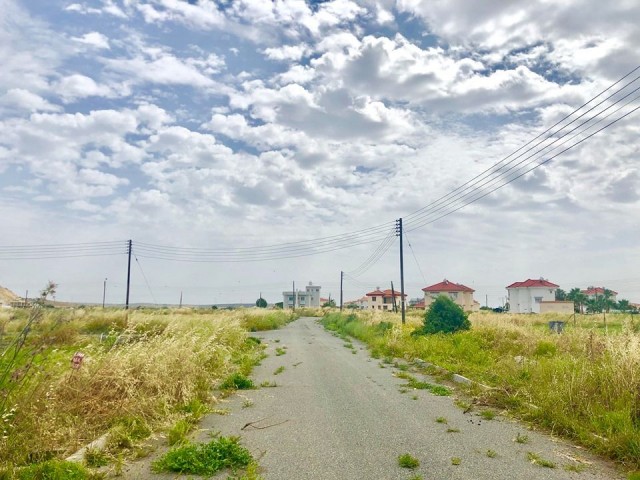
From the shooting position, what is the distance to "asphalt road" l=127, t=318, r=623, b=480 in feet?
17.5

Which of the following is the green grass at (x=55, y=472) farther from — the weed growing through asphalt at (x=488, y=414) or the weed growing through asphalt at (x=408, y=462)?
the weed growing through asphalt at (x=488, y=414)

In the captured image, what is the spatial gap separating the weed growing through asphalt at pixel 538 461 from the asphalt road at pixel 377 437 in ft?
0.16

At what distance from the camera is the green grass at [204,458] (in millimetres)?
5234

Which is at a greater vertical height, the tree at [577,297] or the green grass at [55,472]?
the tree at [577,297]

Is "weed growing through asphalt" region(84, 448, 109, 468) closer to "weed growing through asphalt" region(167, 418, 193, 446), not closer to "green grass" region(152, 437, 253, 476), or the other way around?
"green grass" region(152, 437, 253, 476)

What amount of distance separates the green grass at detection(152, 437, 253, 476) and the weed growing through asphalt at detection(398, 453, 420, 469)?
5.57ft

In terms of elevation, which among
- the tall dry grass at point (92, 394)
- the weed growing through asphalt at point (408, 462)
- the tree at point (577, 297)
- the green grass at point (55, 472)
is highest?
the tree at point (577, 297)

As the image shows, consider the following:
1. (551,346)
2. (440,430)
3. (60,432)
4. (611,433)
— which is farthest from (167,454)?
(551,346)

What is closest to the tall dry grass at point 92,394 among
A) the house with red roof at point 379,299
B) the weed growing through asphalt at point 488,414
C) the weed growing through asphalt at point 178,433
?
the weed growing through asphalt at point 178,433

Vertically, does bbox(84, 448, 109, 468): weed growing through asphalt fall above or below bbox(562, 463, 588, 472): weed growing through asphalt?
above

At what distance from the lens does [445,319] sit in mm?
21469

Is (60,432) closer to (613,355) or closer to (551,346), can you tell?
(613,355)

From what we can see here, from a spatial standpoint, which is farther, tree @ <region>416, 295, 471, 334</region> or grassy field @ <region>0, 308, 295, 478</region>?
tree @ <region>416, 295, 471, 334</region>

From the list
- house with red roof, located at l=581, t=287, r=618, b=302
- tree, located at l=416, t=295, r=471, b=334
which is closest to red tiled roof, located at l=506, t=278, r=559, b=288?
house with red roof, located at l=581, t=287, r=618, b=302
